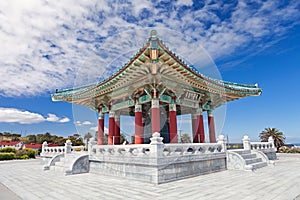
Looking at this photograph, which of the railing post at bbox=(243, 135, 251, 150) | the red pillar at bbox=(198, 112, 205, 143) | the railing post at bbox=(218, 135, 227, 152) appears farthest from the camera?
the red pillar at bbox=(198, 112, 205, 143)

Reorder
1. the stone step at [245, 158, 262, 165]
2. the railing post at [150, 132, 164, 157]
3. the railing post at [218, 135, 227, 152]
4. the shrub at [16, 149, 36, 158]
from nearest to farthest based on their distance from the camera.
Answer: the railing post at [150, 132, 164, 157] → the stone step at [245, 158, 262, 165] → the railing post at [218, 135, 227, 152] → the shrub at [16, 149, 36, 158]

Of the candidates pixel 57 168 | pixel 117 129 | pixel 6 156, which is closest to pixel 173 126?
pixel 117 129

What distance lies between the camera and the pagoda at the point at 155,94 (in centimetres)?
983

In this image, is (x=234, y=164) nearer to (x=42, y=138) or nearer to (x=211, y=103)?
(x=211, y=103)

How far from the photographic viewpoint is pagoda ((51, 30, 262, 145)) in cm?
Answer: 983

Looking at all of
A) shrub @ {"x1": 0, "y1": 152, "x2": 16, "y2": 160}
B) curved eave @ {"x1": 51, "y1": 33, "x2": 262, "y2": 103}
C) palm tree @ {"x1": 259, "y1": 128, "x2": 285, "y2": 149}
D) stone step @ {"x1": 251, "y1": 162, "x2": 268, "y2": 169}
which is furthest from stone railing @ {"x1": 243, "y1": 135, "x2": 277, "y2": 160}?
shrub @ {"x1": 0, "y1": 152, "x2": 16, "y2": 160}

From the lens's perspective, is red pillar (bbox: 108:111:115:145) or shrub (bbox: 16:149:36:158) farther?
shrub (bbox: 16:149:36:158)

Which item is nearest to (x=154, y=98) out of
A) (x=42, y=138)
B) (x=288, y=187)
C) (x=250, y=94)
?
(x=288, y=187)

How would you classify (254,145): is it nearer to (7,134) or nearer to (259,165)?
(259,165)

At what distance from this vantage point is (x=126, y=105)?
13.9 m

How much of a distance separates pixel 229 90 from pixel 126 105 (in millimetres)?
7910

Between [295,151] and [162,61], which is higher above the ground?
[162,61]

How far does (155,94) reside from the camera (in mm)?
11562

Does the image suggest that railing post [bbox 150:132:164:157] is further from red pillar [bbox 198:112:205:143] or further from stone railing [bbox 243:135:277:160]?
red pillar [bbox 198:112:205:143]
